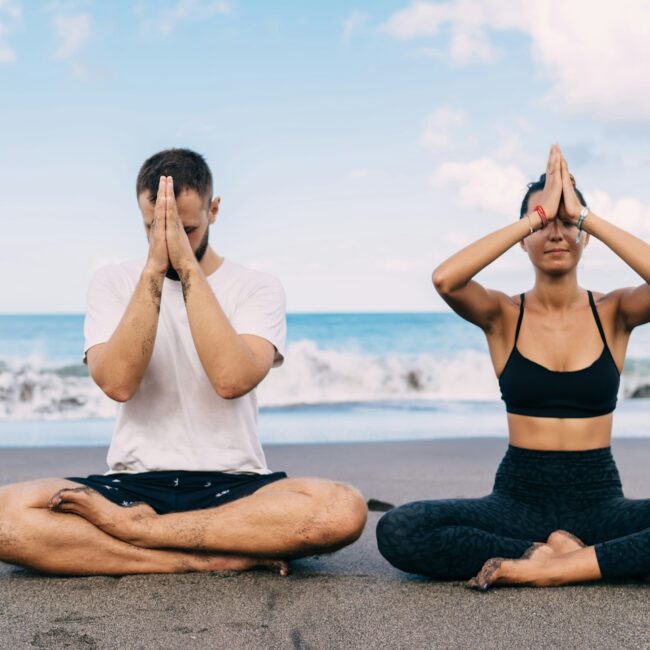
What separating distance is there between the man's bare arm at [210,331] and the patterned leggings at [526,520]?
78cm

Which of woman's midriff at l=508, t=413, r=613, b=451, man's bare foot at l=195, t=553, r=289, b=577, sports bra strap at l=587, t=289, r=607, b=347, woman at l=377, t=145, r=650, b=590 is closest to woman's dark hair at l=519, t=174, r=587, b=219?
woman at l=377, t=145, r=650, b=590

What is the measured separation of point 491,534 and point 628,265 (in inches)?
48.6

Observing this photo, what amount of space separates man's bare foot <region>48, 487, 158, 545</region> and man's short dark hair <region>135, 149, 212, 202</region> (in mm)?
1196

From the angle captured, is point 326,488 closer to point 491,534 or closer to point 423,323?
point 491,534

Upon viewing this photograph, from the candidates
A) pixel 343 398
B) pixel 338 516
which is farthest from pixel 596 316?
pixel 343 398

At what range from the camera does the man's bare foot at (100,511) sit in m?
3.28

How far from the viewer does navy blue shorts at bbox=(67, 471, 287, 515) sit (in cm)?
342

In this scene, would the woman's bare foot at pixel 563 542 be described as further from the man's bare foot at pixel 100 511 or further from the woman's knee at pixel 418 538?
the man's bare foot at pixel 100 511

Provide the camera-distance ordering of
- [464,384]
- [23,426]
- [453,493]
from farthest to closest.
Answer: [464,384]
[23,426]
[453,493]

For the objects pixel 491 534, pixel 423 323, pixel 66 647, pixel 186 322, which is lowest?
pixel 66 647

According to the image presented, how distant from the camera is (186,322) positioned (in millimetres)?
3568

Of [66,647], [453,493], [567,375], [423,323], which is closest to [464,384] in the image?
[453,493]

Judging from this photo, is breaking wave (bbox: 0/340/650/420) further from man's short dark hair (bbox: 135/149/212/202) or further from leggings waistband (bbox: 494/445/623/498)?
leggings waistband (bbox: 494/445/623/498)

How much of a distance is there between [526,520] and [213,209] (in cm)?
183
